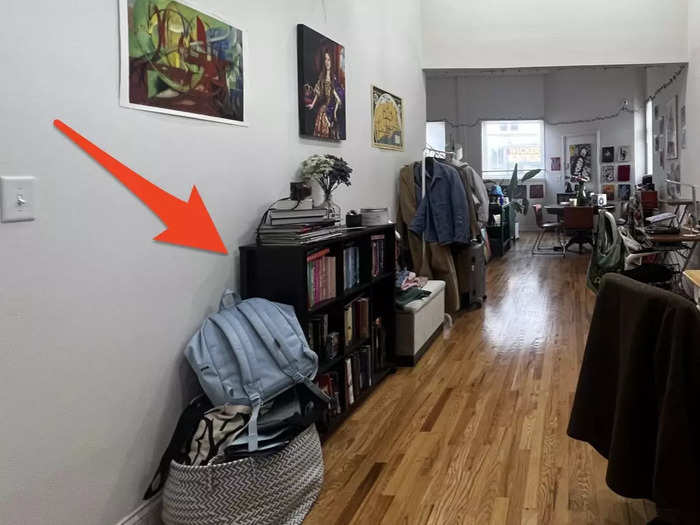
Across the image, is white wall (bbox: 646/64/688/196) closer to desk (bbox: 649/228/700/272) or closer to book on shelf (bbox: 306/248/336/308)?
desk (bbox: 649/228/700/272)

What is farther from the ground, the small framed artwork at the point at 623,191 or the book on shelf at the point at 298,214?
the small framed artwork at the point at 623,191

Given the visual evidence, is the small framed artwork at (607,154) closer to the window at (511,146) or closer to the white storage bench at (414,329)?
the window at (511,146)

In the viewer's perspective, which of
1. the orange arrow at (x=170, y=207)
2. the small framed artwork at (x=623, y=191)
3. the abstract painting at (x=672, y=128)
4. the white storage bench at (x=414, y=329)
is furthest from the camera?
the small framed artwork at (x=623, y=191)

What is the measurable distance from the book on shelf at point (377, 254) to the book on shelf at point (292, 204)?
0.61 metres

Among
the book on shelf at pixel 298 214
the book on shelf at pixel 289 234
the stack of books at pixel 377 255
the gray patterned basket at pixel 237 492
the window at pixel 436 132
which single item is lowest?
the gray patterned basket at pixel 237 492

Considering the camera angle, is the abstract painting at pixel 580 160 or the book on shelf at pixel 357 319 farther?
the abstract painting at pixel 580 160

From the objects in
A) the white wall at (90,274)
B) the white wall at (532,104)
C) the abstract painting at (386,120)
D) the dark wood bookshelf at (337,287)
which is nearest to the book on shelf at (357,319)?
the dark wood bookshelf at (337,287)

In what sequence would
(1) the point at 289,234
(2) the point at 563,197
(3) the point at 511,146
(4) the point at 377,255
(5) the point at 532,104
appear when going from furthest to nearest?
(3) the point at 511,146 → (5) the point at 532,104 → (2) the point at 563,197 → (4) the point at 377,255 → (1) the point at 289,234

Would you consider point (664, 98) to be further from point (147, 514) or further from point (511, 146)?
point (147, 514)

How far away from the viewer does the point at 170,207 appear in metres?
2.58

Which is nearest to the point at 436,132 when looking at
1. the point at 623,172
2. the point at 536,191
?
the point at 536,191

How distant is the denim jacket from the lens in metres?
5.75

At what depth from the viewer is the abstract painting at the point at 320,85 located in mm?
3791

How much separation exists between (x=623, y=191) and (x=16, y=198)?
12.9 meters
